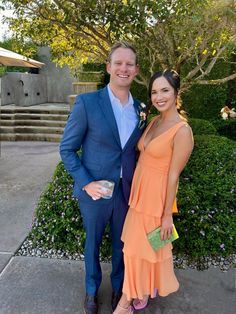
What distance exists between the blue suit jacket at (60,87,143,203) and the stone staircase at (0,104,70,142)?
682 cm

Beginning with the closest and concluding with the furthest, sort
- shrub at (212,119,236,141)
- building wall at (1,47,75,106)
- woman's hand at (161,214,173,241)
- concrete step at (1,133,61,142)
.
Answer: woman's hand at (161,214,173,241), shrub at (212,119,236,141), concrete step at (1,133,61,142), building wall at (1,47,75,106)

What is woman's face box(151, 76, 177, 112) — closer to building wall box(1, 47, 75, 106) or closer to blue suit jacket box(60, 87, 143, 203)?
blue suit jacket box(60, 87, 143, 203)

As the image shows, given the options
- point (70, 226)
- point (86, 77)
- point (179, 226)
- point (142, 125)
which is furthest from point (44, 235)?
point (86, 77)

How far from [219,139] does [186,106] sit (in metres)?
3.91

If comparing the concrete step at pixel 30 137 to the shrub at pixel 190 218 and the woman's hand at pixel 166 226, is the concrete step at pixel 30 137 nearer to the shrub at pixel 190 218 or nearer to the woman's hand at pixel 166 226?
the shrub at pixel 190 218

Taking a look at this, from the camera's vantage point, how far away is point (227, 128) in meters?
8.18

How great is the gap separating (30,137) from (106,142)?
7356 mm

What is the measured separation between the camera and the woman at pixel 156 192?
1.93 m

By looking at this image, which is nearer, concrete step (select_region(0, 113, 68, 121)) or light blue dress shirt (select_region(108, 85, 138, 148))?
light blue dress shirt (select_region(108, 85, 138, 148))

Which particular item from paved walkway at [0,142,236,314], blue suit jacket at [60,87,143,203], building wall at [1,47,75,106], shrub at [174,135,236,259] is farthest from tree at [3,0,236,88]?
building wall at [1,47,75,106]

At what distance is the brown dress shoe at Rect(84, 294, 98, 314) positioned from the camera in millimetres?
2332

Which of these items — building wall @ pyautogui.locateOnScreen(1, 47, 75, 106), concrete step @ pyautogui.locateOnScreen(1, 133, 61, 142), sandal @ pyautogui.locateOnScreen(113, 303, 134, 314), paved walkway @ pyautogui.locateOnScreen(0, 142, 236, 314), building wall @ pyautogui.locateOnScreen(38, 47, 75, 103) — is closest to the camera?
sandal @ pyautogui.locateOnScreen(113, 303, 134, 314)

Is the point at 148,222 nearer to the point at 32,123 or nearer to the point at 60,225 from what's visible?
the point at 60,225

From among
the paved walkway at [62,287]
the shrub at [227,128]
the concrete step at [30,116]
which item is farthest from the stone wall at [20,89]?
the paved walkway at [62,287]
